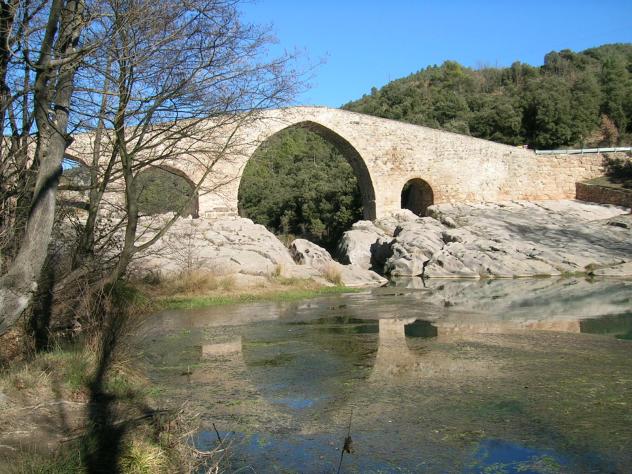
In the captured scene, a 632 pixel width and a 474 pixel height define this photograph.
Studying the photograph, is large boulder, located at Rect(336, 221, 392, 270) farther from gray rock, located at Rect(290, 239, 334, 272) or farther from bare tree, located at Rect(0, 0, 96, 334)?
bare tree, located at Rect(0, 0, 96, 334)

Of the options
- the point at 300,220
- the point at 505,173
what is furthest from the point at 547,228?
the point at 300,220

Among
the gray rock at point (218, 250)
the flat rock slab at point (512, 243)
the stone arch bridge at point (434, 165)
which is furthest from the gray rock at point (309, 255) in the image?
the stone arch bridge at point (434, 165)

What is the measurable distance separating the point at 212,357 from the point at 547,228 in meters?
19.4

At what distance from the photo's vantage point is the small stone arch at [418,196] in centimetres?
2870

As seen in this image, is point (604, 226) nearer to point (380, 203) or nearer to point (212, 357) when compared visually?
point (380, 203)

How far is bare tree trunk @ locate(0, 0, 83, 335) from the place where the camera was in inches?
143

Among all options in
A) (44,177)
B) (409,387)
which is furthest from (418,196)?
(44,177)

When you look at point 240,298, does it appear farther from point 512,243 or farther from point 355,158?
point 355,158

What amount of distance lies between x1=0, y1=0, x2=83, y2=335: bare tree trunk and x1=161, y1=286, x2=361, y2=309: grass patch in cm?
720

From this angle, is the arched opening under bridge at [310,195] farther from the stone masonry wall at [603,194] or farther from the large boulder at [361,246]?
the stone masonry wall at [603,194]

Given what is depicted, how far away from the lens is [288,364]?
6.00 m

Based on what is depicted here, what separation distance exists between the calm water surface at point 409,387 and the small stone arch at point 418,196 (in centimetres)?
1933

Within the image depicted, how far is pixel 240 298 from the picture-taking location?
12094 millimetres

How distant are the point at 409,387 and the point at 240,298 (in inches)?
296
